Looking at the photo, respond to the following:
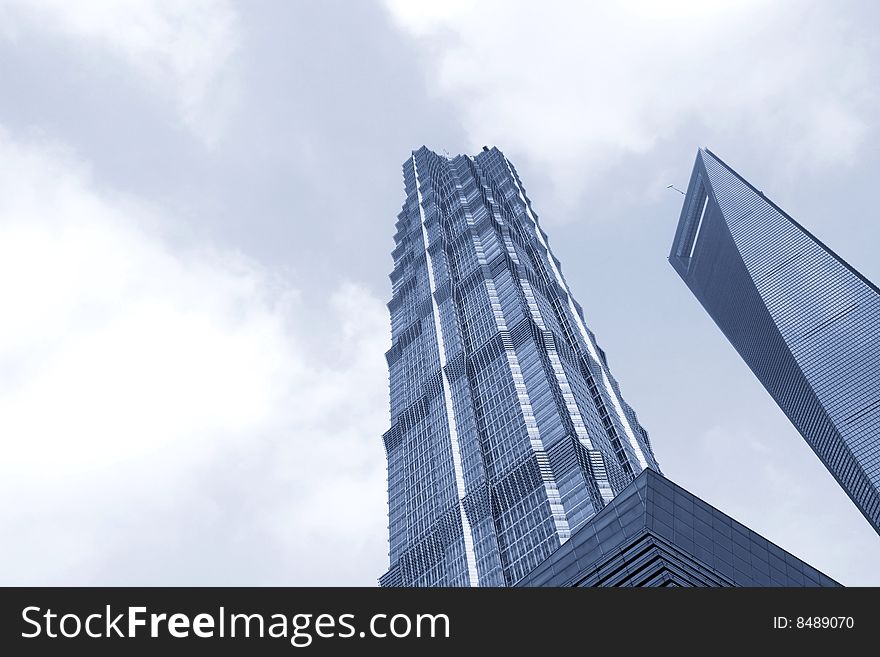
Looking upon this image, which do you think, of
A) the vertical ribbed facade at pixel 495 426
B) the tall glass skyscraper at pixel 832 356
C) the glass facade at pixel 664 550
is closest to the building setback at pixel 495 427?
the vertical ribbed facade at pixel 495 426

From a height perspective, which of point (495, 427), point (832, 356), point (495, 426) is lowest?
point (495, 427)

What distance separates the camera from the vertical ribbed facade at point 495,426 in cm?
12300

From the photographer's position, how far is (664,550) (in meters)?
38.1

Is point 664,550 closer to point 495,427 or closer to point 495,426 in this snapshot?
point 495,427

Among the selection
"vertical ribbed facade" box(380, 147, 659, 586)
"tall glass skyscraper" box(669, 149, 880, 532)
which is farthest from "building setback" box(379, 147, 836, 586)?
"tall glass skyscraper" box(669, 149, 880, 532)

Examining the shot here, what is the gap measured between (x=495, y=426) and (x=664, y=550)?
106412 millimetres

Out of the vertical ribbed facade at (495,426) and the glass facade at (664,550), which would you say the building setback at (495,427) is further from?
the glass facade at (664,550)

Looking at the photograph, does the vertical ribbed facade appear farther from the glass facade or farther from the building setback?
the glass facade

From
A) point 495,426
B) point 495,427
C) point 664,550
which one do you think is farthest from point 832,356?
point 664,550

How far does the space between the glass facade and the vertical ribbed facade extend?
69.5 meters

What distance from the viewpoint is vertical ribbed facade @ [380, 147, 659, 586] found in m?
123
